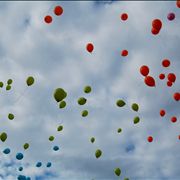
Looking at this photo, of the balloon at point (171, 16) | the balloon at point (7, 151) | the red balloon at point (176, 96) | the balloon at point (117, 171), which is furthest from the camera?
the balloon at point (7, 151)

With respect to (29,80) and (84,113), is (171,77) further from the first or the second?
(29,80)

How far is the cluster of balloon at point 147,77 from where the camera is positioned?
37.9ft

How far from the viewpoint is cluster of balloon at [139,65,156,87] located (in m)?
11.6

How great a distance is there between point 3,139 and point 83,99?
124 inches

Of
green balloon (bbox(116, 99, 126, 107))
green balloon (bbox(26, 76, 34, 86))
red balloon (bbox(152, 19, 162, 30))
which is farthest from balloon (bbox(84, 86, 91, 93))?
red balloon (bbox(152, 19, 162, 30))

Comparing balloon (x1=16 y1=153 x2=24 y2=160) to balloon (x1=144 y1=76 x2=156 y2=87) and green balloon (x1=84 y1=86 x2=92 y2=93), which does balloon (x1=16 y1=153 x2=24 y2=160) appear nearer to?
green balloon (x1=84 y1=86 x2=92 y2=93)

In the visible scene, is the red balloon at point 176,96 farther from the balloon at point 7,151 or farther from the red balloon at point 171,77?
the balloon at point 7,151

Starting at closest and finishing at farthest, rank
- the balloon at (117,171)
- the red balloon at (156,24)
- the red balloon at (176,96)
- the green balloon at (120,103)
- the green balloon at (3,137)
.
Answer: the red balloon at (156,24) → the red balloon at (176,96) → the green balloon at (120,103) → the green balloon at (3,137) → the balloon at (117,171)

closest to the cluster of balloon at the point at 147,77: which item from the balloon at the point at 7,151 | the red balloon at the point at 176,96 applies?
the red balloon at the point at 176,96

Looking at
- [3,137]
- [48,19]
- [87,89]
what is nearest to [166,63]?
[87,89]

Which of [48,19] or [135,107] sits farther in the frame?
[135,107]

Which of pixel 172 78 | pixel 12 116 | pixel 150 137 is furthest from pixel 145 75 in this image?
pixel 12 116

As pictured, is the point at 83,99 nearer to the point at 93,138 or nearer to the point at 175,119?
the point at 93,138

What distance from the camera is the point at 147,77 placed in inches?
458
